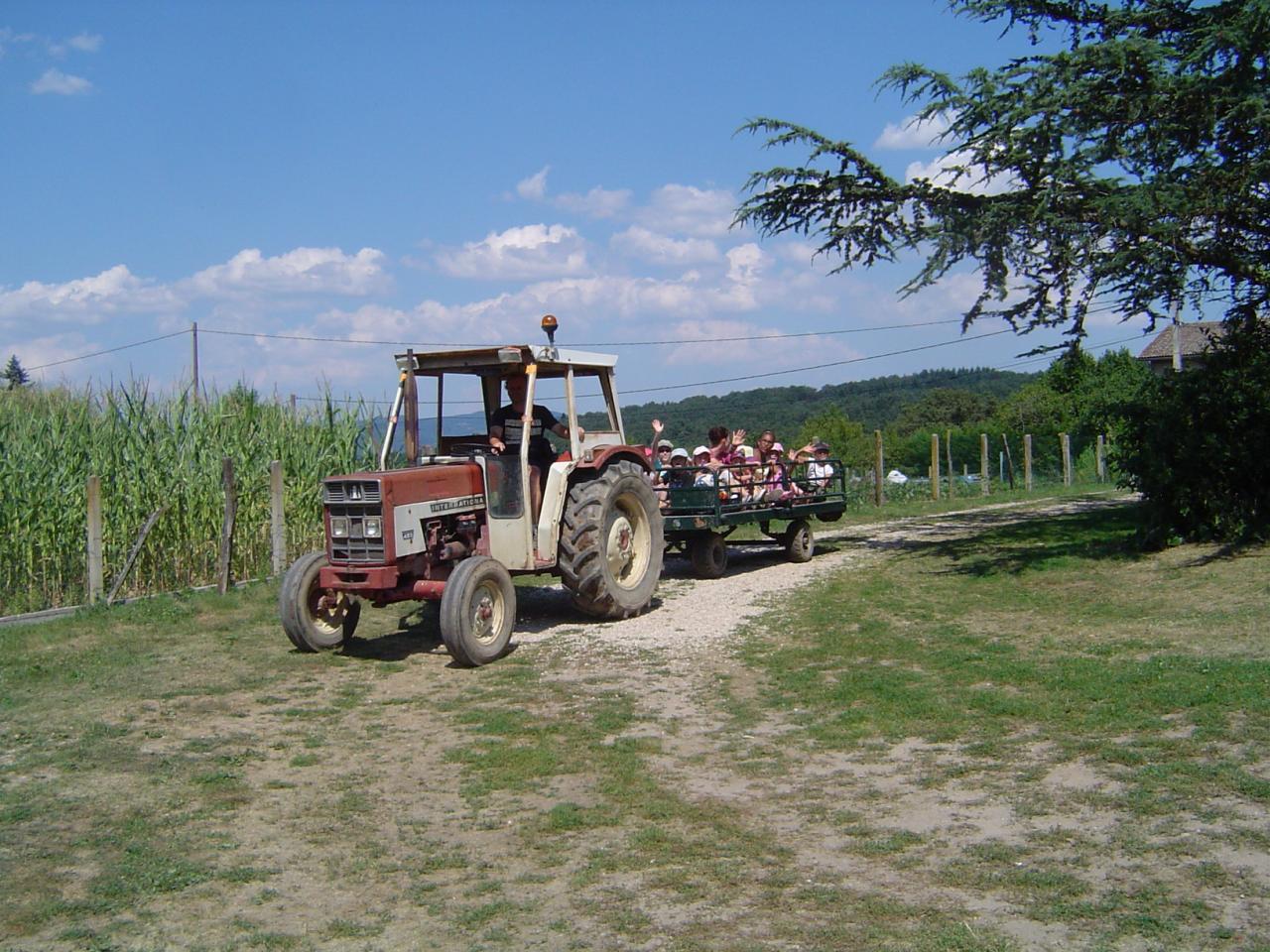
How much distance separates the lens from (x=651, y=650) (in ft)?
33.6

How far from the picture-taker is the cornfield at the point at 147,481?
43.8ft

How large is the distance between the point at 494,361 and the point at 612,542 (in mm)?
2135

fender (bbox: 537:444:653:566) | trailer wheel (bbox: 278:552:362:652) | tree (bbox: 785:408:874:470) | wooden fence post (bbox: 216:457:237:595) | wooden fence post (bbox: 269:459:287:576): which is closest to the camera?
trailer wheel (bbox: 278:552:362:652)

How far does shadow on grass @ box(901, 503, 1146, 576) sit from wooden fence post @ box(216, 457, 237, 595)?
8.63m

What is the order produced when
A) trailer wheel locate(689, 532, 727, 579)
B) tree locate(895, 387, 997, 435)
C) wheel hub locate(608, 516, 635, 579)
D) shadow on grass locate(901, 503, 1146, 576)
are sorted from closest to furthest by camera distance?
wheel hub locate(608, 516, 635, 579)
shadow on grass locate(901, 503, 1146, 576)
trailer wheel locate(689, 532, 727, 579)
tree locate(895, 387, 997, 435)

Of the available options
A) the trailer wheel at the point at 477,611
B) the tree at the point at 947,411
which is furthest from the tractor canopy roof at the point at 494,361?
the tree at the point at 947,411

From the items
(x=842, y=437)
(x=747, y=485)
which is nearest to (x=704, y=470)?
(x=747, y=485)

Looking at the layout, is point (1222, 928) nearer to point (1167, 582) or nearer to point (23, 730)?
point (23, 730)

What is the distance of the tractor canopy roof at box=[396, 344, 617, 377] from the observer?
10.7m

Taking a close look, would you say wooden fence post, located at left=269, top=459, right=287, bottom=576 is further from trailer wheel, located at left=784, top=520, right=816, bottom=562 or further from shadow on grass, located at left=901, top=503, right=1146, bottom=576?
shadow on grass, located at left=901, top=503, right=1146, bottom=576

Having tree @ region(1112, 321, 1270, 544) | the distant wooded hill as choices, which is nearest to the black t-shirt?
tree @ region(1112, 321, 1270, 544)

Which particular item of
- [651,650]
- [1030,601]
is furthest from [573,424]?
[1030,601]

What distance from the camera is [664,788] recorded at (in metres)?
6.53

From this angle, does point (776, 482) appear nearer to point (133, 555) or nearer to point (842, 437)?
point (133, 555)
